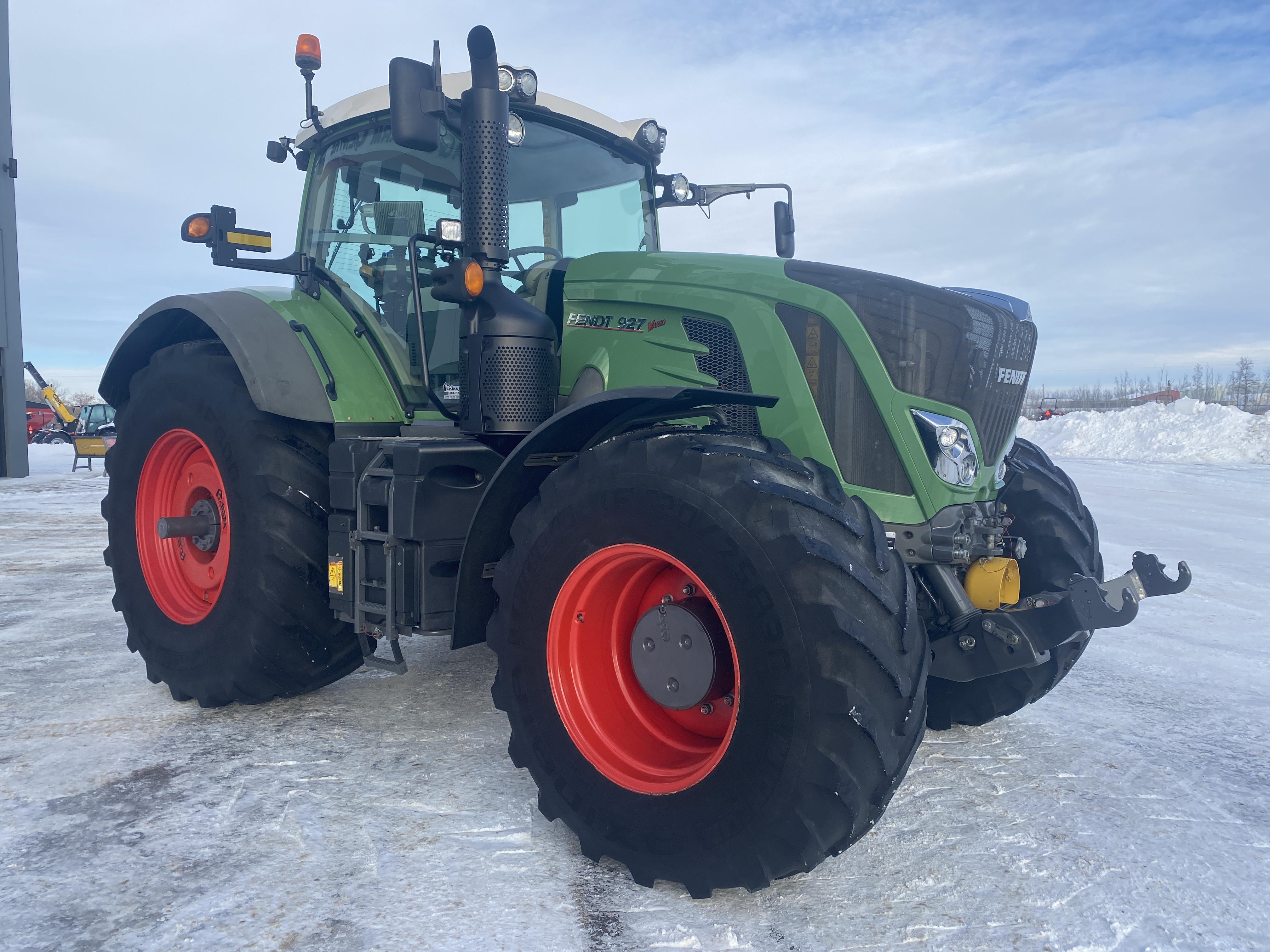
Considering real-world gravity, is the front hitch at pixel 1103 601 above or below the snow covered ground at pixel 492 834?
above

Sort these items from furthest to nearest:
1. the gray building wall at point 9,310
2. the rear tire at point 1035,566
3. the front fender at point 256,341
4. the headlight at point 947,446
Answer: the gray building wall at point 9,310
the front fender at point 256,341
the rear tire at point 1035,566
the headlight at point 947,446

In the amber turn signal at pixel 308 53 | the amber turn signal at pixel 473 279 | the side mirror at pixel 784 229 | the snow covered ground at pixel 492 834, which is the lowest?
the snow covered ground at pixel 492 834

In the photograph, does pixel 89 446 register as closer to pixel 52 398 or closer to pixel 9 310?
pixel 9 310

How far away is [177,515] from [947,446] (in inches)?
136

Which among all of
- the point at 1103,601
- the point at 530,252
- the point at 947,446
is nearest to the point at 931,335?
the point at 947,446

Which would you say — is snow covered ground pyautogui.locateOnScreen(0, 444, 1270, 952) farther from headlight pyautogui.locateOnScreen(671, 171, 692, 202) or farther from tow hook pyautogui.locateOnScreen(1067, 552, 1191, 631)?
headlight pyautogui.locateOnScreen(671, 171, 692, 202)

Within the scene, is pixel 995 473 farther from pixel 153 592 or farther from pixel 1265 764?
pixel 153 592

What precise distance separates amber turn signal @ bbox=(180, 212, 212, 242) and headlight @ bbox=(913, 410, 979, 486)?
9.31ft

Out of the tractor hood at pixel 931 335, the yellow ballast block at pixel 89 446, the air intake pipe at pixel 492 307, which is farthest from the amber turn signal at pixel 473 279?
the yellow ballast block at pixel 89 446

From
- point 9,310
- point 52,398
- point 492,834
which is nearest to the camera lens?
point 492,834

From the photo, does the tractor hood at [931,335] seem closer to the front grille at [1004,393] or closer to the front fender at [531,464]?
the front grille at [1004,393]

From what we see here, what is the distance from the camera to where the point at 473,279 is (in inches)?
119

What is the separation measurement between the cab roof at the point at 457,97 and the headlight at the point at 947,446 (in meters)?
2.08

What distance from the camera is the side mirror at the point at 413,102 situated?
2709 mm
